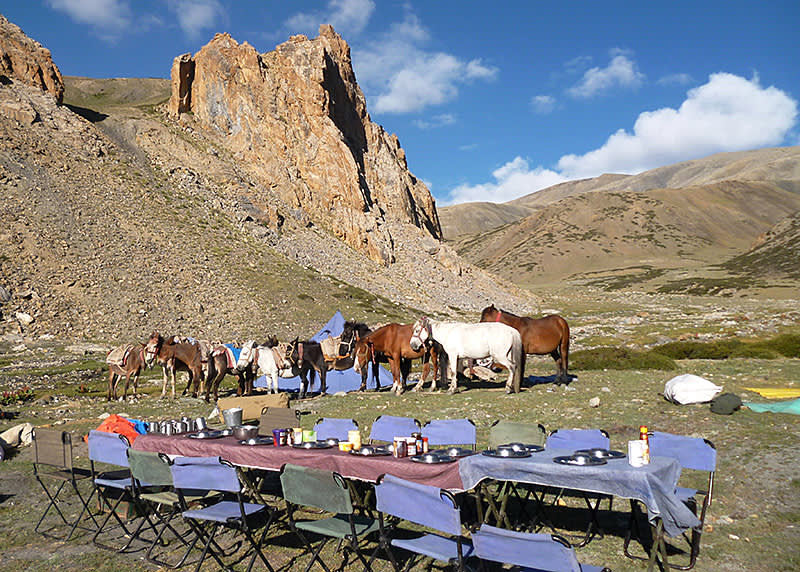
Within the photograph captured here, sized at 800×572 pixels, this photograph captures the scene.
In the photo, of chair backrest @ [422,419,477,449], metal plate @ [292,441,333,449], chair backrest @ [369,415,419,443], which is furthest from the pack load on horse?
metal plate @ [292,441,333,449]

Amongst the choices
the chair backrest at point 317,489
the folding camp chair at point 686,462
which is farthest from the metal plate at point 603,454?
the chair backrest at point 317,489

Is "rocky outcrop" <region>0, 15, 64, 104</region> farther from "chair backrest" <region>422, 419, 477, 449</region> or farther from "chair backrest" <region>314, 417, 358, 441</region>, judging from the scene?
"chair backrest" <region>422, 419, 477, 449</region>

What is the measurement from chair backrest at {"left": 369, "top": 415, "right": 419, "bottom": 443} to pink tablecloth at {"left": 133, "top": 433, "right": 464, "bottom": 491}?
1986 mm

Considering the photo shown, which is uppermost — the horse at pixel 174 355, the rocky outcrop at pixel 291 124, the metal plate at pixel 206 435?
the rocky outcrop at pixel 291 124

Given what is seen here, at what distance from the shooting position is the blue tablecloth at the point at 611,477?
5105 millimetres

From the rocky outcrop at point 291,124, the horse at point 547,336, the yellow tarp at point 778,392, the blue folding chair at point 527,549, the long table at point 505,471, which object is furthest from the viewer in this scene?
the rocky outcrop at point 291,124

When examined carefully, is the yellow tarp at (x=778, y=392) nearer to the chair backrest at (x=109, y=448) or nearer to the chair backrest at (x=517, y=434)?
the chair backrest at (x=517, y=434)

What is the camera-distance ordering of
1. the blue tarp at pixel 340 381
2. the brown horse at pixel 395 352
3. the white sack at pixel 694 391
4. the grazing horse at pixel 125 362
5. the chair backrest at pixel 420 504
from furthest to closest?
the blue tarp at pixel 340 381, the grazing horse at pixel 125 362, the brown horse at pixel 395 352, the white sack at pixel 694 391, the chair backrest at pixel 420 504

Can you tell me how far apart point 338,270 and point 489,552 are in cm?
5429

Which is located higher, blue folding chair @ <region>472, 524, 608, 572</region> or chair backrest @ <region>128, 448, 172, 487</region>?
chair backrest @ <region>128, 448, 172, 487</region>

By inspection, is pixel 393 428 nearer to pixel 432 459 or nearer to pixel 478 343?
pixel 432 459

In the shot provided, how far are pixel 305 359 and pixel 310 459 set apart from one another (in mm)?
13990

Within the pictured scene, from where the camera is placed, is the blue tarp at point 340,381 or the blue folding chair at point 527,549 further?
the blue tarp at point 340,381

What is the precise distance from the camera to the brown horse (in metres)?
19.3
